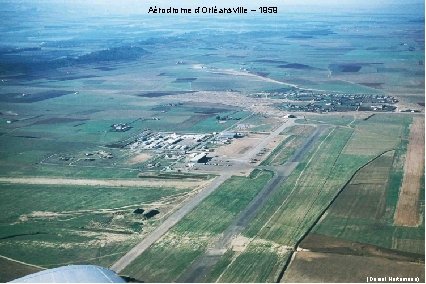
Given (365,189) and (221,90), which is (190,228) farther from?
(221,90)

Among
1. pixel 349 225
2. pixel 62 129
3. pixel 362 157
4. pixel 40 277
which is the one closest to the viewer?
pixel 40 277

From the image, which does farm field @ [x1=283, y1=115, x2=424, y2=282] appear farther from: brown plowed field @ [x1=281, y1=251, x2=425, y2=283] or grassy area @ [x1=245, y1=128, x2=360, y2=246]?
grassy area @ [x1=245, y1=128, x2=360, y2=246]

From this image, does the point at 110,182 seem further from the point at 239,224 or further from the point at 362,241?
the point at 362,241

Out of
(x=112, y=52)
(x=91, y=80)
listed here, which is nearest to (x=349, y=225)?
(x=91, y=80)

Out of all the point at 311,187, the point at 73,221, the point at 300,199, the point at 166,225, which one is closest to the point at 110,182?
the point at 73,221

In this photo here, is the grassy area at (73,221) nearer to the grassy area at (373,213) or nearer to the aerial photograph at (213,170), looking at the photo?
the aerial photograph at (213,170)

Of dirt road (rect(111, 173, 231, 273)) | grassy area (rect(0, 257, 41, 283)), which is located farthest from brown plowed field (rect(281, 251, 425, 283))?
grassy area (rect(0, 257, 41, 283))
